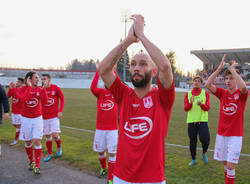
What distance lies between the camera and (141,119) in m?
2.35

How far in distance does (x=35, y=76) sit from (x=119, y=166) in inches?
152

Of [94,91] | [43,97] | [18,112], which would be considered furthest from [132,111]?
[18,112]

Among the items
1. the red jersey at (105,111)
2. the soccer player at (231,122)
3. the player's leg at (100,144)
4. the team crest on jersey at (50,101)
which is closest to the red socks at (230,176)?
the soccer player at (231,122)

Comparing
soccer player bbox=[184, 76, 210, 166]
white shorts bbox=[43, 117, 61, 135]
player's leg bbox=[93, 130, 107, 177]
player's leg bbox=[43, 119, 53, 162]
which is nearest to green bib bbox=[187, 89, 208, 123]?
soccer player bbox=[184, 76, 210, 166]

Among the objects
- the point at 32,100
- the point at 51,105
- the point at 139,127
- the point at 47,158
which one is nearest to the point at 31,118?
the point at 32,100

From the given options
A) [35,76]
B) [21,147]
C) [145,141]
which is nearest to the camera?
[145,141]

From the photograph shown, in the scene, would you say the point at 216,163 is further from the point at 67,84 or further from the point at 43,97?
the point at 67,84

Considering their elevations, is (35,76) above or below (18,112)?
above

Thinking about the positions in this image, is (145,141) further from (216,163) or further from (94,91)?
(216,163)

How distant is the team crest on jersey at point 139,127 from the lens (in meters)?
2.32

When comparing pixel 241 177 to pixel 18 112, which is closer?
pixel 241 177

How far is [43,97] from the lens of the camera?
18.2 feet

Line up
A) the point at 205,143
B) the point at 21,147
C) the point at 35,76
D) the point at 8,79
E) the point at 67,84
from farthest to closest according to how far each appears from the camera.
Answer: the point at 67,84, the point at 8,79, the point at 21,147, the point at 205,143, the point at 35,76

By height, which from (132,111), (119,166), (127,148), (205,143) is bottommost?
(205,143)
